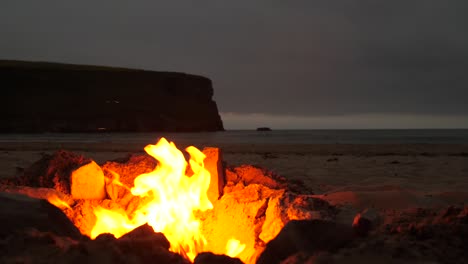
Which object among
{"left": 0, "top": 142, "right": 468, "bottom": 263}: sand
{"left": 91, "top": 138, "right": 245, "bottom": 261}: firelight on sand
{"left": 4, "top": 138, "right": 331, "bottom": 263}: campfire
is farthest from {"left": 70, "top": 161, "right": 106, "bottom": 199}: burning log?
{"left": 0, "top": 142, "right": 468, "bottom": 263}: sand

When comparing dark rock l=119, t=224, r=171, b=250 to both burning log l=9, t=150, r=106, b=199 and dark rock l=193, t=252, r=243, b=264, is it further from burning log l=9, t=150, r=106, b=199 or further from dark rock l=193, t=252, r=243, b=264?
burning log l=9, t=150, r=106, b=199

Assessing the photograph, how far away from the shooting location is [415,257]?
2820 mm

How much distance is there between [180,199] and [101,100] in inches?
3444

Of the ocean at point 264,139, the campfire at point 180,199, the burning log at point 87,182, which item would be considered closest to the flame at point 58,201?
the campfire at point 180,199

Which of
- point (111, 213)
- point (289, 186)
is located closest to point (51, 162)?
point (111, 213)

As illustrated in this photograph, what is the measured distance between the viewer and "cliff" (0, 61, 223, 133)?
81875mm

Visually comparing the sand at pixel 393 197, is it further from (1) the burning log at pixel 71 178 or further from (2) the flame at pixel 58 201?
(2) the flame at pixel 58 201

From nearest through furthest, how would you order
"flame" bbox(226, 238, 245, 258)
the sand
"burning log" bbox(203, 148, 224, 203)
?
the sand < "flame" bbox(226, 238, 245, 258) < "burning log" bbox(203, 148, 224, 203)

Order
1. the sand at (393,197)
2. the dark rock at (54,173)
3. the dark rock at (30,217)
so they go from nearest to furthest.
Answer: the sand at (393,197) < the dark rock at (30,217) < the dark rock at (54,173)

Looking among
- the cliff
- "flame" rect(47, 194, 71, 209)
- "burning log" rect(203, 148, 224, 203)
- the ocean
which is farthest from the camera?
the cliff

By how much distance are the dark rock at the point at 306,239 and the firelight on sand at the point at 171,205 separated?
83 cm

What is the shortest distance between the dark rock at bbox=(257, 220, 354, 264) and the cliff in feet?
270

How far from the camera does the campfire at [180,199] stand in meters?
4.32

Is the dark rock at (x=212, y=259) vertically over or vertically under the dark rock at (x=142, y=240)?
under
